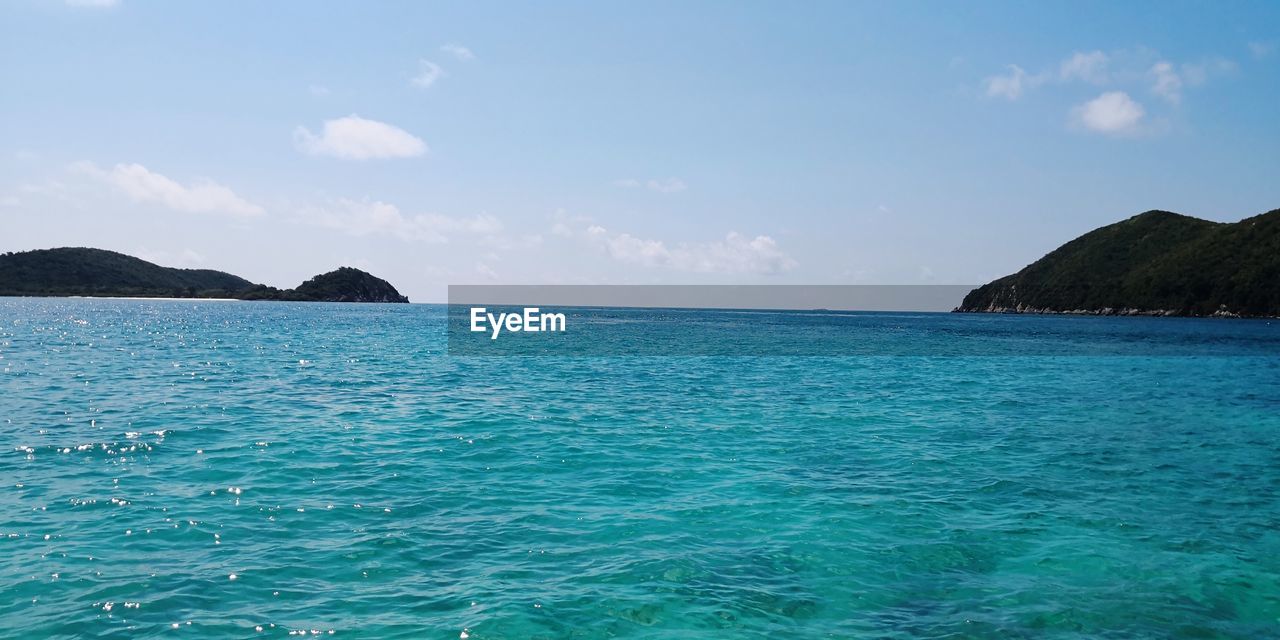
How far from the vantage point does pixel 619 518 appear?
49.1 feet

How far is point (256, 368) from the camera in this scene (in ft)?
148

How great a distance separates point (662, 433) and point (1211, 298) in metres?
231

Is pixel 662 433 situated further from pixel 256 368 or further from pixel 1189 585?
pixel 256 368

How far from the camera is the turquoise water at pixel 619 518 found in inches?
403

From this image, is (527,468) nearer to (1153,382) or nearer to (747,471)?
(747,471)

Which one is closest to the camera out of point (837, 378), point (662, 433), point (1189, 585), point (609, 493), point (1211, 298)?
point (1189, 585)

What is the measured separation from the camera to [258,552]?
12.1 metres

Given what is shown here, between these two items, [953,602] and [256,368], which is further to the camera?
[256,368]

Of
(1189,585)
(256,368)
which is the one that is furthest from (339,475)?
(256,368)

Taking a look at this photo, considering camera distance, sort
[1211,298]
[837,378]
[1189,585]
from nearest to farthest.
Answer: [1189,585], [837,378], [1211,298]

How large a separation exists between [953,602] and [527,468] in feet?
38.9

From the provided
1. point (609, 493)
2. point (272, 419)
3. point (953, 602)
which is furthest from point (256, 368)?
point (953, 602)

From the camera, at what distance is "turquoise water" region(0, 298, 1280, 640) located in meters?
10.2

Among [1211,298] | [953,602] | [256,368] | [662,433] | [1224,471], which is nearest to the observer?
[953,602]
